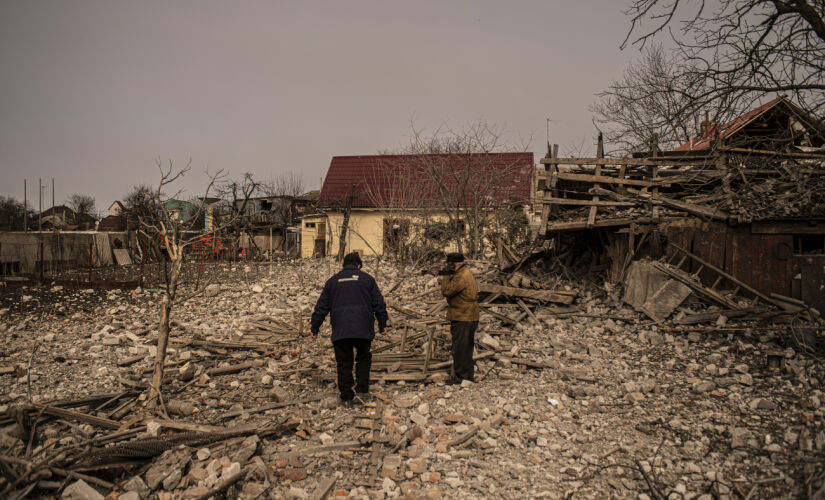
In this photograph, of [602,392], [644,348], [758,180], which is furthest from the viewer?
[758,180]

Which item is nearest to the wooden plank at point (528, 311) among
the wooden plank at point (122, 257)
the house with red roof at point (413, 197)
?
the house with red roof at point (413, 197)

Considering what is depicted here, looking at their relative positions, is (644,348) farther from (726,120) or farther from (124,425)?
(124,425)

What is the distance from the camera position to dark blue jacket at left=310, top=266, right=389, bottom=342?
5.43m

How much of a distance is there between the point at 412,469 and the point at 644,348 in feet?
16.0

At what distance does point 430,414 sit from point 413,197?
1405cm

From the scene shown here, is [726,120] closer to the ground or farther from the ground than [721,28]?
closer to the ground

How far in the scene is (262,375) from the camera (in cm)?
669

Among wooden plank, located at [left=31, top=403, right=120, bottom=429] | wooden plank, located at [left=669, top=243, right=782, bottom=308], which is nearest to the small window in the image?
wooden plank, located at [left=669, top=243, right=782, bottom=308]

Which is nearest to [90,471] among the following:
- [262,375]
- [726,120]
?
[262,375]

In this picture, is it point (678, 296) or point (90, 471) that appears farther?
point (678, 296)

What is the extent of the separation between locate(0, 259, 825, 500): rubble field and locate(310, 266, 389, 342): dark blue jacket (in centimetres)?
96

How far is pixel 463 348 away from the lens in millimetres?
6211

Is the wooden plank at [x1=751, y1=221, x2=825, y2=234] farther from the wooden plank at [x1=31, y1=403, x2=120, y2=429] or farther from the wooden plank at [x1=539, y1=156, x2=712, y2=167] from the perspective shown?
the wooden plank at [x1=31, y1=403, x2=120, y2=429]

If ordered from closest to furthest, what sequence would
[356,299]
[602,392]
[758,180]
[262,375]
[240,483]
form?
[240,483], [356,299], [602,392], [262,375], [758,180]
